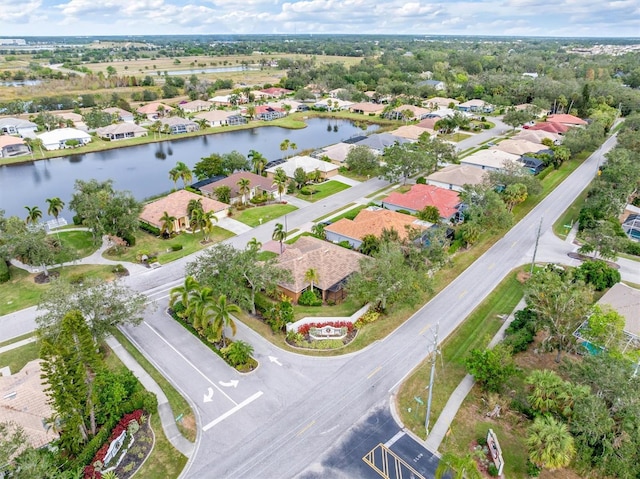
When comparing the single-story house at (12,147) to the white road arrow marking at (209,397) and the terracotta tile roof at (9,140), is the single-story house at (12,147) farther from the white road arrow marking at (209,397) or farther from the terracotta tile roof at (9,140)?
the white road arrow marking at (209,397)

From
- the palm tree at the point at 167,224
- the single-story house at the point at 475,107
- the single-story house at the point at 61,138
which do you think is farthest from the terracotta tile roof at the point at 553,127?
the single-story house at the point at 61,138

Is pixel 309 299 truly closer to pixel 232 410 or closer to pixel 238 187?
pixel 232 410

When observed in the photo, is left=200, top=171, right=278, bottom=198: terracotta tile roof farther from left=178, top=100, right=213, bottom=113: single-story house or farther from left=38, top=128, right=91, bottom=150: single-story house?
left=178, top=100, right=213, bottom=113: single-story house

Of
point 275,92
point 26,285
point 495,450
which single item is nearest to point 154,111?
point 275,92

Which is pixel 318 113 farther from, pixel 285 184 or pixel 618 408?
pixel 618 408

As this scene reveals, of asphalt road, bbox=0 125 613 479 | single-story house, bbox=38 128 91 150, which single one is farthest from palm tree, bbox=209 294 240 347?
single-story house, bbox=38 128 91 150

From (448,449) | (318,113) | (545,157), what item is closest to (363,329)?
(448,449)
